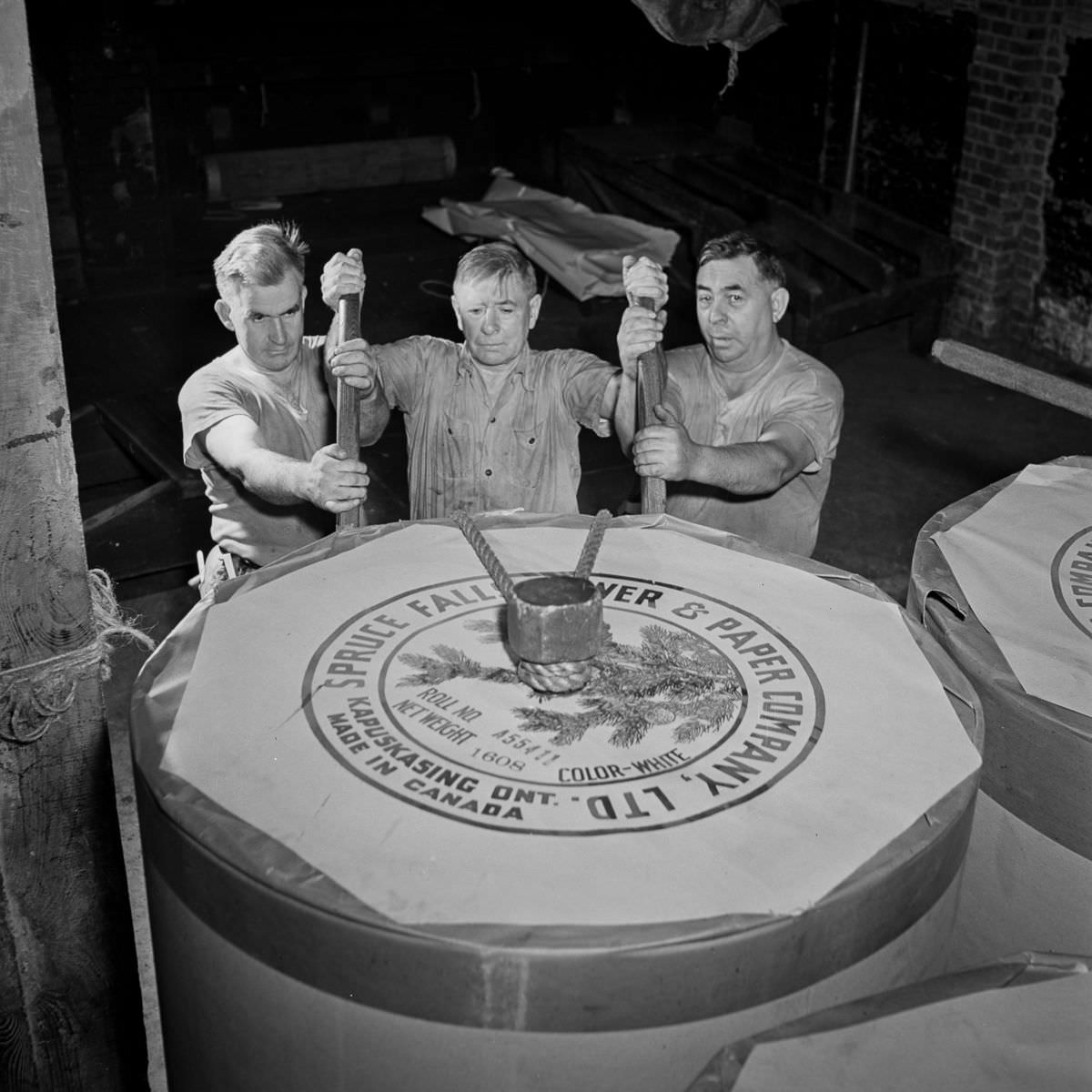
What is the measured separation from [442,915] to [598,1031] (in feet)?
0.69

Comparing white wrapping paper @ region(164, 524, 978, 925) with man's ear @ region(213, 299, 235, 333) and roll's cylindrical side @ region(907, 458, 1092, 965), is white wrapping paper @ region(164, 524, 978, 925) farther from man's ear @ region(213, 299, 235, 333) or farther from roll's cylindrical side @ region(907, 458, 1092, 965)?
man's ear @ region(213, 299, 235, 333)

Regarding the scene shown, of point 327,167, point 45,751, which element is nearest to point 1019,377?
point 45,751

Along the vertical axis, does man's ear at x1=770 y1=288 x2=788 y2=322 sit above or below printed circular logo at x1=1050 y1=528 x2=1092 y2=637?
above

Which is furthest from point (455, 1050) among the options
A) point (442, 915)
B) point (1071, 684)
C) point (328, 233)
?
point (328, 233)

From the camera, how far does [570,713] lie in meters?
1.84

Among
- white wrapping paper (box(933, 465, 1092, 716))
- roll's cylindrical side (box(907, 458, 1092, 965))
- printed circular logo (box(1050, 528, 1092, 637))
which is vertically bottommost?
roll's cylindrical side (box(907, 458, 1092, 965))

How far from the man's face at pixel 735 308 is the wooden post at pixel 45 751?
1.50 metres

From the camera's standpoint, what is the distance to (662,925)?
146 centimetres

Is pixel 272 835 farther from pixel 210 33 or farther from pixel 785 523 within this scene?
pixel 210 33

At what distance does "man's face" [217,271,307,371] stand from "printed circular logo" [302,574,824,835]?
108cm

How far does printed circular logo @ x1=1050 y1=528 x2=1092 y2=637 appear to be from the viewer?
211 centimetres

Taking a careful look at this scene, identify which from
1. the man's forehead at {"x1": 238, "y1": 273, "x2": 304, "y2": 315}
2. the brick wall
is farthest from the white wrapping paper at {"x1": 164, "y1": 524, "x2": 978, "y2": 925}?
the brick wall

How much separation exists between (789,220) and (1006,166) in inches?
44.7

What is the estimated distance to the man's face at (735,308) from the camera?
294cm
